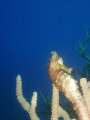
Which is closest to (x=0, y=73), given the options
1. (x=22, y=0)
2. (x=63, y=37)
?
(x=63, y=37)

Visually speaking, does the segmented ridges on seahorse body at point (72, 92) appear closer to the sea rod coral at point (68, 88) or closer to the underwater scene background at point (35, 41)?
the sea rod coral at point (68, 88)

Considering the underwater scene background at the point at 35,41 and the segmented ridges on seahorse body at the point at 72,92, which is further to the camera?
the underwater scene background at the point at 35,41

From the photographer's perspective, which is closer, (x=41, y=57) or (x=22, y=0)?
(x=41, y=57)

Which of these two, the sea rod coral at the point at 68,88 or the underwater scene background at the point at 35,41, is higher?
the underwater scene background at the point at 35,41

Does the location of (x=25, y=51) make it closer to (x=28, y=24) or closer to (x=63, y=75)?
(x=28, y=24)

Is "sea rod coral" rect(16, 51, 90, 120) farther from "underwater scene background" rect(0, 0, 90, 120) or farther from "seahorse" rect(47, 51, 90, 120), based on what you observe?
"underwater scene background" rect(0, 0, 90, 120)

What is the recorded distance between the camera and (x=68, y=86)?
1.66 meters

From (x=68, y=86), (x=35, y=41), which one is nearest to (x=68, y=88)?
(x=68, y=86)

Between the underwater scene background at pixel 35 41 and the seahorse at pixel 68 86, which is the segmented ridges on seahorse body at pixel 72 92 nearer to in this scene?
the seahorse at pixel 68 86

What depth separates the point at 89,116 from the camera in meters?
1.58

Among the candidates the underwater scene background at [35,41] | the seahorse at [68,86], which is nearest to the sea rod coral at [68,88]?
the seahorse at [68,86]

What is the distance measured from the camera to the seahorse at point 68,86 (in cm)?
155

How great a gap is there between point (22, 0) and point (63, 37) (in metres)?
30.3

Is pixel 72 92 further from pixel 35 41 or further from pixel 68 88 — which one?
pixel 35 41
